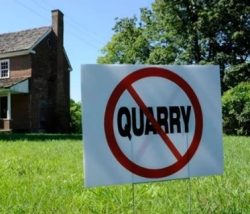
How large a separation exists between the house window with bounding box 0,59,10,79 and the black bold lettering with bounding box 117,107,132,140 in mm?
36329

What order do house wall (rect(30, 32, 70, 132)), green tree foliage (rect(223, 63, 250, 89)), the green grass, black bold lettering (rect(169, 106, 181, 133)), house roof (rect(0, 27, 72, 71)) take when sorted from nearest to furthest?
1. black bold lettering (rect(169, 106, 181, 133))
2. the green grass
3. house roof (rect(0, 27, 72, 71))
4. house wall (rect(30, 32, 70, 132))
5. green tree foliage (rect(223, 63, 250, 89))

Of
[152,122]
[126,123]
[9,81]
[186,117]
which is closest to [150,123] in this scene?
[152,122]

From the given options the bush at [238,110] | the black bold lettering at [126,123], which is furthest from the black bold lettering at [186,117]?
the bush at [238,110]

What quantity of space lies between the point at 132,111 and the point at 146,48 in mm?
45184

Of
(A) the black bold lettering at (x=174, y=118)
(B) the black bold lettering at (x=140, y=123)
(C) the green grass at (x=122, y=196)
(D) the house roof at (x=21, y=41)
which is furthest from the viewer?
(D) the house roof at (x=21, y=41)

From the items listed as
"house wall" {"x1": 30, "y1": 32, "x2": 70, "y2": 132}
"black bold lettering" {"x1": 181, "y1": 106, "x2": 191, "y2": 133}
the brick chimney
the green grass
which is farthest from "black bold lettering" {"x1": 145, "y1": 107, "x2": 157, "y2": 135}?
the brick chimney

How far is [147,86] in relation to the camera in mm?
3262

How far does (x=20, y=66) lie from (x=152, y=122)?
116 ft

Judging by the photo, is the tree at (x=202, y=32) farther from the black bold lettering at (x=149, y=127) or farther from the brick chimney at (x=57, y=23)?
the black bold lettering at (x=149, y=127)

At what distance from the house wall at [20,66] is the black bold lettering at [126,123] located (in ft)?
114

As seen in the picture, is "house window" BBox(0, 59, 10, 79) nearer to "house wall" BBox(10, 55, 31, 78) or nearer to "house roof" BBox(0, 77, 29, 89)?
"house wall" BBox(10, 55, 31, 78)

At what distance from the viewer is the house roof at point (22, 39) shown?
37312mm

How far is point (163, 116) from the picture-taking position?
3.27m

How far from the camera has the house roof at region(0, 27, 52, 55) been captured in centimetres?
3731
